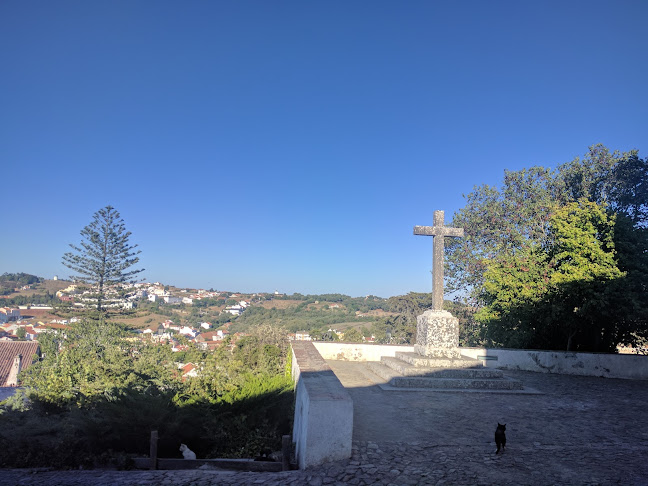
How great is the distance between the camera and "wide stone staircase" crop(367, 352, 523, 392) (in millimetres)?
7066

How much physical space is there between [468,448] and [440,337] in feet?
14.6

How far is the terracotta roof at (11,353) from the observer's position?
27511 mm

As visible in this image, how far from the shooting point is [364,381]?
7.67 meters

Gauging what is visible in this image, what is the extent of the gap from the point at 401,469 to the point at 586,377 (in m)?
7.58

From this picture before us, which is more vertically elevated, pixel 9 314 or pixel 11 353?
pixel 11 353

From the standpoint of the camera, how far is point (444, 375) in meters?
7.44

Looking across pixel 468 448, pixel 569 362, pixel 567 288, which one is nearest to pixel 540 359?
pixel 569 362

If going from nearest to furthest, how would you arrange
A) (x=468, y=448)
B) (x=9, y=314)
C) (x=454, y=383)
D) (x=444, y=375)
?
(x=468, y=448)
(x=454, y=383)
(x=444, y=375)
(x=9, y=314)

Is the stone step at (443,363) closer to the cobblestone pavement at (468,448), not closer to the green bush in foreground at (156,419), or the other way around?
the cobblestone pavement at (468,448)

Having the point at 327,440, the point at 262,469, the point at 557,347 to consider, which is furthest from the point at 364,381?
the point at 557,347

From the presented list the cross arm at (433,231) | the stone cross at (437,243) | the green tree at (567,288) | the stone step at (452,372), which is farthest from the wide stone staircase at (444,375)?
the green tree at (567,288)

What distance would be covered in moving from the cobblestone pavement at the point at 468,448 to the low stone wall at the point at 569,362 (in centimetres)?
272

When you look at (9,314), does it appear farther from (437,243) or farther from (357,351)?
(437,243)

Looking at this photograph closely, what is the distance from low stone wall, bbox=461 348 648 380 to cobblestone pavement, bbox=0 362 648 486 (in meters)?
2.72
